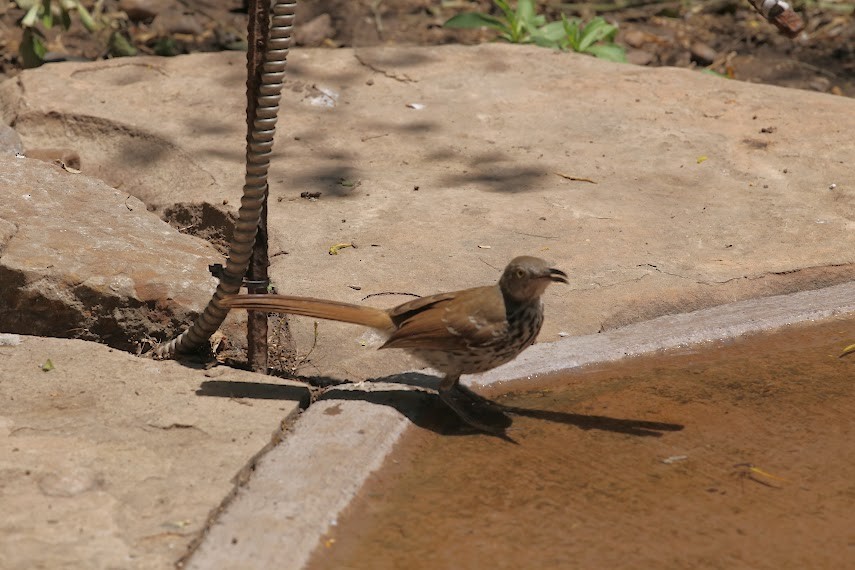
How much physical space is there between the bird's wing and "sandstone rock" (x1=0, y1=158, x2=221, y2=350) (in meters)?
1.01

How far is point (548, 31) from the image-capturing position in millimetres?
8578

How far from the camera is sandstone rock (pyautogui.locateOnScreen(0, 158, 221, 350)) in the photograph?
14.4 ft

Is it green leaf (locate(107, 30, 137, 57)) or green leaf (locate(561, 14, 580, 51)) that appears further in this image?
green leaf (locate(561, 14, 580, 51))

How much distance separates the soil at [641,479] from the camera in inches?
122

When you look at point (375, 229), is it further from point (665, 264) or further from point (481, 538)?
point (481, 538)

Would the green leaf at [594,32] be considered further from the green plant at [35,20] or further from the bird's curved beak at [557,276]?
the bird's curved beak at [557,276]

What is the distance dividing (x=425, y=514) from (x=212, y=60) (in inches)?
189

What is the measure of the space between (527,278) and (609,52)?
500 cm

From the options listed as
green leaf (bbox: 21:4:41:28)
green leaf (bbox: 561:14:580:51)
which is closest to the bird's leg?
green leaf (bbox: 21:4:41:28)

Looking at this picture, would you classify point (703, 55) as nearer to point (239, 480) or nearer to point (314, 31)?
point (314, 31)

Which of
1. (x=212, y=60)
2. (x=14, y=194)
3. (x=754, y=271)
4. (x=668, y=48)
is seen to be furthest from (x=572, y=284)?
(x=668, y=48)

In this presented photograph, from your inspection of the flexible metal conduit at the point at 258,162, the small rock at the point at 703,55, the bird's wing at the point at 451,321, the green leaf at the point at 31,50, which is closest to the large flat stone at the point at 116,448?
the flexible metal conduit at the point at 258,162

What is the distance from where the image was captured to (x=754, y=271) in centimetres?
492

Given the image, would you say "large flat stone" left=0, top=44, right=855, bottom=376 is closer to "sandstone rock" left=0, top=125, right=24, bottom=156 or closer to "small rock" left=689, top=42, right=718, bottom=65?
"sandstone rock" left=0, top=125, right=24, bottom=156
